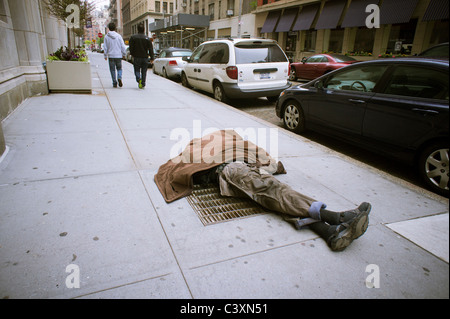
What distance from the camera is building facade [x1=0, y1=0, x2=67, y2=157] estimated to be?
5863 millimetres

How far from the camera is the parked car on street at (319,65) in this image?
44.0 feet

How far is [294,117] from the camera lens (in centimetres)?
616

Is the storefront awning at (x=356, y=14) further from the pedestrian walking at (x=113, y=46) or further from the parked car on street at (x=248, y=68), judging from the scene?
the pedestrian walking at (x=113, y=46)

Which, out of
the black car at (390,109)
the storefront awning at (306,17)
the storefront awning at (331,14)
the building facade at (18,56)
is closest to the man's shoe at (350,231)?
the black car at (390,109)

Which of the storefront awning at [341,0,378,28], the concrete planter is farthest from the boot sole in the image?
the storefront awning at [341,0,378,28]

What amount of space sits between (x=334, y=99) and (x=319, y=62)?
395 inches

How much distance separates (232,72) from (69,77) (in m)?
4.61

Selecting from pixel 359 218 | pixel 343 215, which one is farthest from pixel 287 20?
pixel 359 218

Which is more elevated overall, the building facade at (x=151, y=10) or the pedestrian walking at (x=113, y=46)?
the building facade at (x=151, y=10)

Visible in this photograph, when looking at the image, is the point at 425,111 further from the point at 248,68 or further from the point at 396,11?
the point at 396,11

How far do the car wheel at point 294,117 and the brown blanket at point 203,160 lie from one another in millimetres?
2569

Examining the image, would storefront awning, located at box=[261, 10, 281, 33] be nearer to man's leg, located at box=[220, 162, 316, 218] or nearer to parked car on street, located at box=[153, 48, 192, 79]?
parked car on street, located at box=[153, 48, 192, 79]

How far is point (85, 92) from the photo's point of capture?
8.69 meters

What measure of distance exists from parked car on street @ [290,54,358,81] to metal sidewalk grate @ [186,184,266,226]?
38.4 feet
